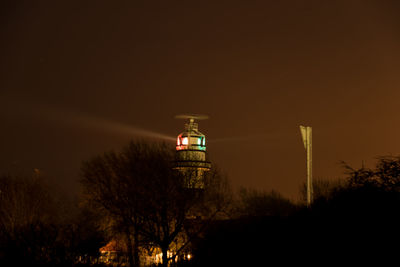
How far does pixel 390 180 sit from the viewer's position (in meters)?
8.84

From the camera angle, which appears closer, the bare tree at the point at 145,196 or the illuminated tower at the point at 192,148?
the bare tree at the point at 145,196

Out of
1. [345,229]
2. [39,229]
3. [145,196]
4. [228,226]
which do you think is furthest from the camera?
[145,196]

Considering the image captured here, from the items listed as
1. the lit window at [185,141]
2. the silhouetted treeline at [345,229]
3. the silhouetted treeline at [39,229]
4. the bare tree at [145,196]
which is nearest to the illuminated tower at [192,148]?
the lit window at [185,141]

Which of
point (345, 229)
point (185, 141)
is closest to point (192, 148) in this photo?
point (185, 141)

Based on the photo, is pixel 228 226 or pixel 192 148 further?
pixel 192 148

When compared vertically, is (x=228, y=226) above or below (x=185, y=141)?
below

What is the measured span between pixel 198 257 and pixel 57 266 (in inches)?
168

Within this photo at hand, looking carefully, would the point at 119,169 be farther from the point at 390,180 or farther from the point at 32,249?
the point at 390,180

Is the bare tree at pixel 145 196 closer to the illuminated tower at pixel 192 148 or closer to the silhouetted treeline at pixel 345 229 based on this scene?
the illuminated tower at pixel 192 148

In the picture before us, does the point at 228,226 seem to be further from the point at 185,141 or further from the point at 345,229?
the point at 185,141

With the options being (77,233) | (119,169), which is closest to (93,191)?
(119,169)

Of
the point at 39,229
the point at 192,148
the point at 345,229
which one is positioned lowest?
the point at 39,229

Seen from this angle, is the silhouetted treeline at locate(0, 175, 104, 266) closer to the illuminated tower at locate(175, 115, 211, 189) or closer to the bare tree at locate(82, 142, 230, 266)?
the bare tree at locate(82, 142, 230, 266)

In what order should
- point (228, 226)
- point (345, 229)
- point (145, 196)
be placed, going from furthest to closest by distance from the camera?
point (145, 196), point (228, 226), point (345, 229)
